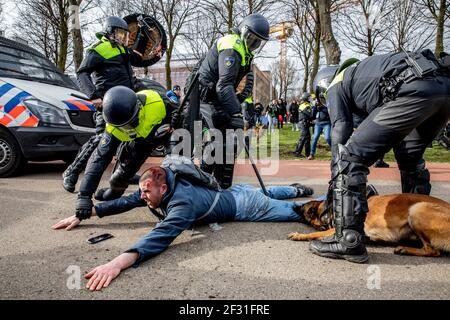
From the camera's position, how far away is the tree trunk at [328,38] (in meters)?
8.97

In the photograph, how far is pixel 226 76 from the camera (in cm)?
354

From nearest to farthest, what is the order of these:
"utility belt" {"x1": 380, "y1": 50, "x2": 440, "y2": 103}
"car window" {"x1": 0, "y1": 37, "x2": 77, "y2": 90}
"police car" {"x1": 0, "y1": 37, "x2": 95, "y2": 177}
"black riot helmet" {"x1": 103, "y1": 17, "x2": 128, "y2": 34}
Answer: "utility belt" {"x1": 380, "y1": 50, "x2": 440, "y2": 103} → "black riot helmet" {"x1": 103, "y1": 17, "x2": 128, "y2": 34} → "police car" {"x1": 0, "y1": 37, "x2": 95, "y2": 177} → "car window" {"x1": 0, "y1": 37, "x2": 77, "y2": 90}

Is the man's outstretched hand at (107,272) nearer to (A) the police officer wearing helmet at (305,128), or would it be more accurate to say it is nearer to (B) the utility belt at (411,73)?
(B) the utility belt at (411,73)

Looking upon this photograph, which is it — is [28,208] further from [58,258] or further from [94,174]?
[58,258]

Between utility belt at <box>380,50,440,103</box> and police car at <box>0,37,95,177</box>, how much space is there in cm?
437

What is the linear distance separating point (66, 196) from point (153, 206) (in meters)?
2.08

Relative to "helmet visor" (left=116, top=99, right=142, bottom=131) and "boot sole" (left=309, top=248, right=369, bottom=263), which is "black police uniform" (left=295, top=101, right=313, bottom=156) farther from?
"boot sole" (left=309, top=248, right=369, bottom=263)

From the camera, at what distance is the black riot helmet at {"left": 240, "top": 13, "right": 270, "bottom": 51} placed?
11.5 ft

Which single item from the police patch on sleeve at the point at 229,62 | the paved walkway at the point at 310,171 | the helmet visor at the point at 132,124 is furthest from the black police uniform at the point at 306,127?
the helmet visor at the point at 132,124

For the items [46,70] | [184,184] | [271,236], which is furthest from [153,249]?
[46,70]

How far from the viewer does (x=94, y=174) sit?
3.01m

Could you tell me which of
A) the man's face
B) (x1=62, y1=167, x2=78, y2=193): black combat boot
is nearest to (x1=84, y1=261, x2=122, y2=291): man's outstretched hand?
the man's face

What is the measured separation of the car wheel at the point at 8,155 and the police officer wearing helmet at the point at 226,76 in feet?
9.73

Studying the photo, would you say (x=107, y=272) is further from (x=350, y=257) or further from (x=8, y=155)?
(x=8, y=155)
